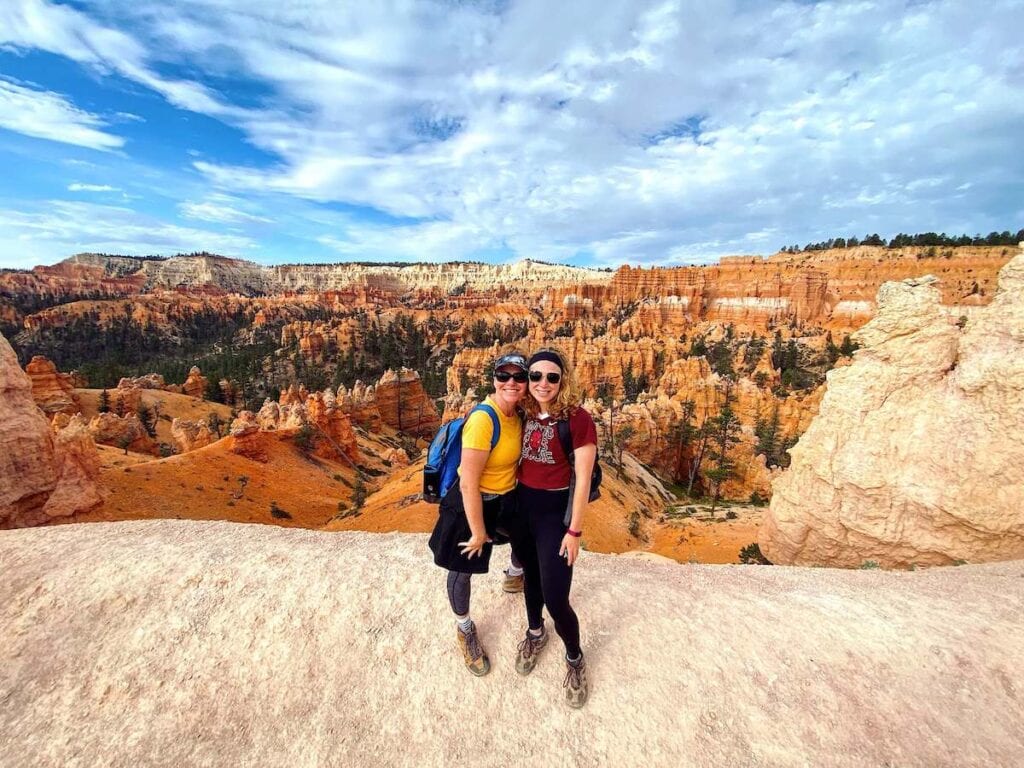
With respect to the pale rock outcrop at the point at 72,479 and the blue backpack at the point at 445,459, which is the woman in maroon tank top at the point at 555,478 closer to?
the blue backpack at the point at 445,459

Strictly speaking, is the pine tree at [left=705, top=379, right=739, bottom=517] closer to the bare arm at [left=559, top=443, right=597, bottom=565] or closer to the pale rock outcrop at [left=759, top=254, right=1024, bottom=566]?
the pale rock outcrop at [left=759, top=254, right=1024, bottom=566]

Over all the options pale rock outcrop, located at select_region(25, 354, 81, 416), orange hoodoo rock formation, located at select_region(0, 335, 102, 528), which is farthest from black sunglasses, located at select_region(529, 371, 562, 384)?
pale rock outcrop, located at select_region(25, 354, 81, 416)

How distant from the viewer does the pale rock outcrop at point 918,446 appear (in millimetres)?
6113

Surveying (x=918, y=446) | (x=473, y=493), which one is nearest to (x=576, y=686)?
(x=473, y=493)

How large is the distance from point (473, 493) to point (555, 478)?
1.80ft

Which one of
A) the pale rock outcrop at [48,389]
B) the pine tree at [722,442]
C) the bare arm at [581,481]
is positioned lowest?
the pine tree at [722,442]

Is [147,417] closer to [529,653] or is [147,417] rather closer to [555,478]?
[529,653]

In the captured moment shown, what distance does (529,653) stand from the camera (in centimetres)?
332

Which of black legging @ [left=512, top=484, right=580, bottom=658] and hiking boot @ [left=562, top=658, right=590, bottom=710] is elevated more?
black legging @ [left=512, top=484, right=580, bottom=658]

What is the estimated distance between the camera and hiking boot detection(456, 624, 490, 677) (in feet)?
11.0

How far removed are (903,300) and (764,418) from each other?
94.8ft

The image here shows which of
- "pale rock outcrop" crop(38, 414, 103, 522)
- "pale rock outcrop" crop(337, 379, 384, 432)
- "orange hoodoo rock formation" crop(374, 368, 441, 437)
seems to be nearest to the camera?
"pale rock outcrop" crop(38, 414, 103, 522)

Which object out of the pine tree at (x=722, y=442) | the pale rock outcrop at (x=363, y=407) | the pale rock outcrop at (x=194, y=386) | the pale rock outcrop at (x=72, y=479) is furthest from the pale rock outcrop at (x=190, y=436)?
the pine tree at (x=722, y=442)

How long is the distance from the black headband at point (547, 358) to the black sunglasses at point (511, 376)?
0.37ft
